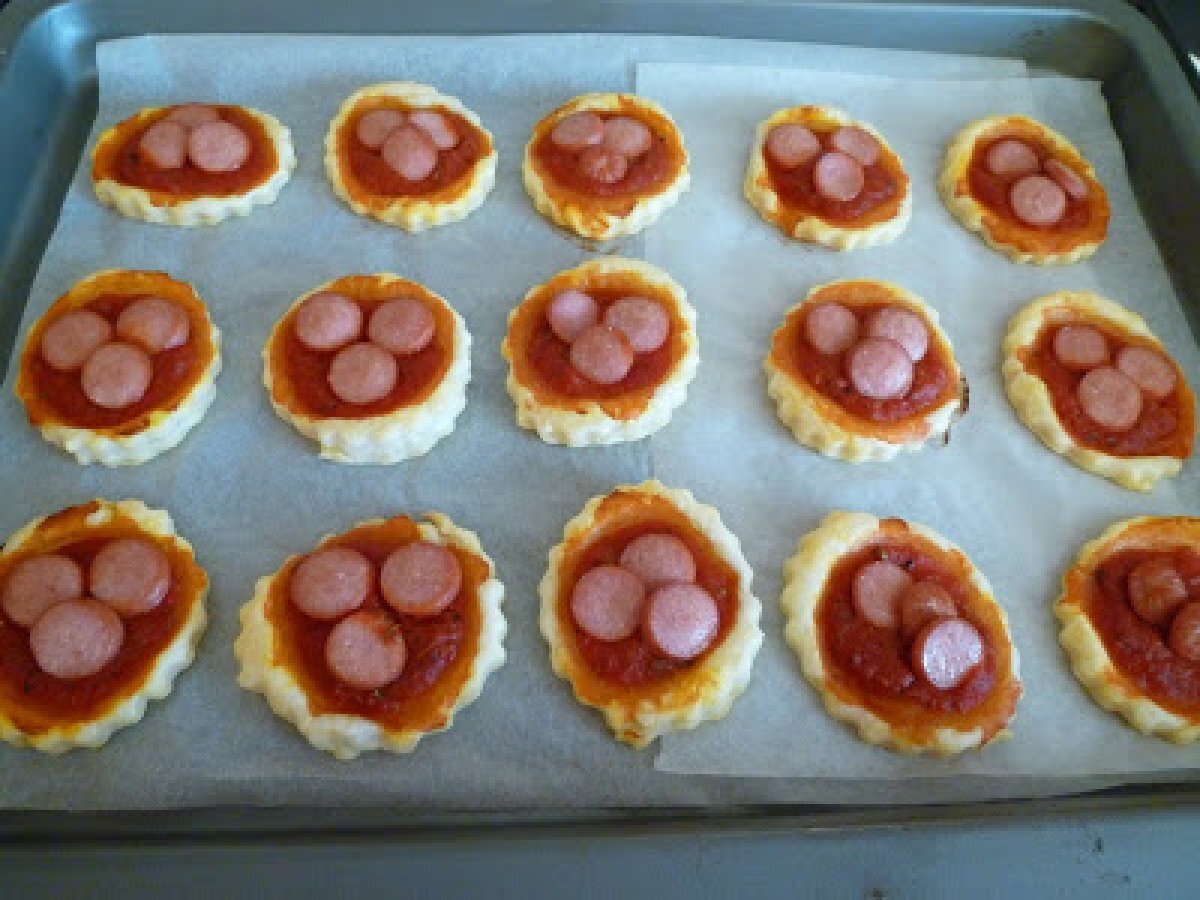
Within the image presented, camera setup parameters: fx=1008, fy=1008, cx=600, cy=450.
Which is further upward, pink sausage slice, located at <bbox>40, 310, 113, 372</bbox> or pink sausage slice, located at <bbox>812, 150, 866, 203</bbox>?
pink sausage slice, located at <bbox>812, 150, 866, 203</bbox>

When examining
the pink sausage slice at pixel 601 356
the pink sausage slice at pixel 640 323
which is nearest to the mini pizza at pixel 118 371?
the pink sausage slice at pixel 601 356

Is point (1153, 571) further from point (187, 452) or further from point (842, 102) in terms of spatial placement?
point (187, 452)

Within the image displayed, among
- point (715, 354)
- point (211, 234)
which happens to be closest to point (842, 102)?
point (715, 354)

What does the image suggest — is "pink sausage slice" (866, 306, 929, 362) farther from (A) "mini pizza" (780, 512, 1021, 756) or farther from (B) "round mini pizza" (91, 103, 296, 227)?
(B) "round mini pizza" (91, 103, 296, 227)

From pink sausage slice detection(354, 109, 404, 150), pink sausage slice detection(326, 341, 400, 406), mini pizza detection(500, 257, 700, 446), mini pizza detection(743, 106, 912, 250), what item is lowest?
pink sausage slice detection(326, 341, 400, 406)

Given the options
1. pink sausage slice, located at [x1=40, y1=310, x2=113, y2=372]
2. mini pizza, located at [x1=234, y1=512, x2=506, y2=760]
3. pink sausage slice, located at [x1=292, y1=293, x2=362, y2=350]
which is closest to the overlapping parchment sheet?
mini pizza, located at [x1=234, y1=512, x2=506, y2=760]

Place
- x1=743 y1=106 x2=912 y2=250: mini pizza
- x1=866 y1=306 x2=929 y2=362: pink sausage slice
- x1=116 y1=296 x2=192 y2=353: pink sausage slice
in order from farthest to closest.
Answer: x1=743 y1=106 x2=912 y2=250: mini pizza
x1=866 y1=306 x2=929 y2=362: pink sausage slice
x1=116 y1=296 x2=192 y2=353: pink sausage slice
